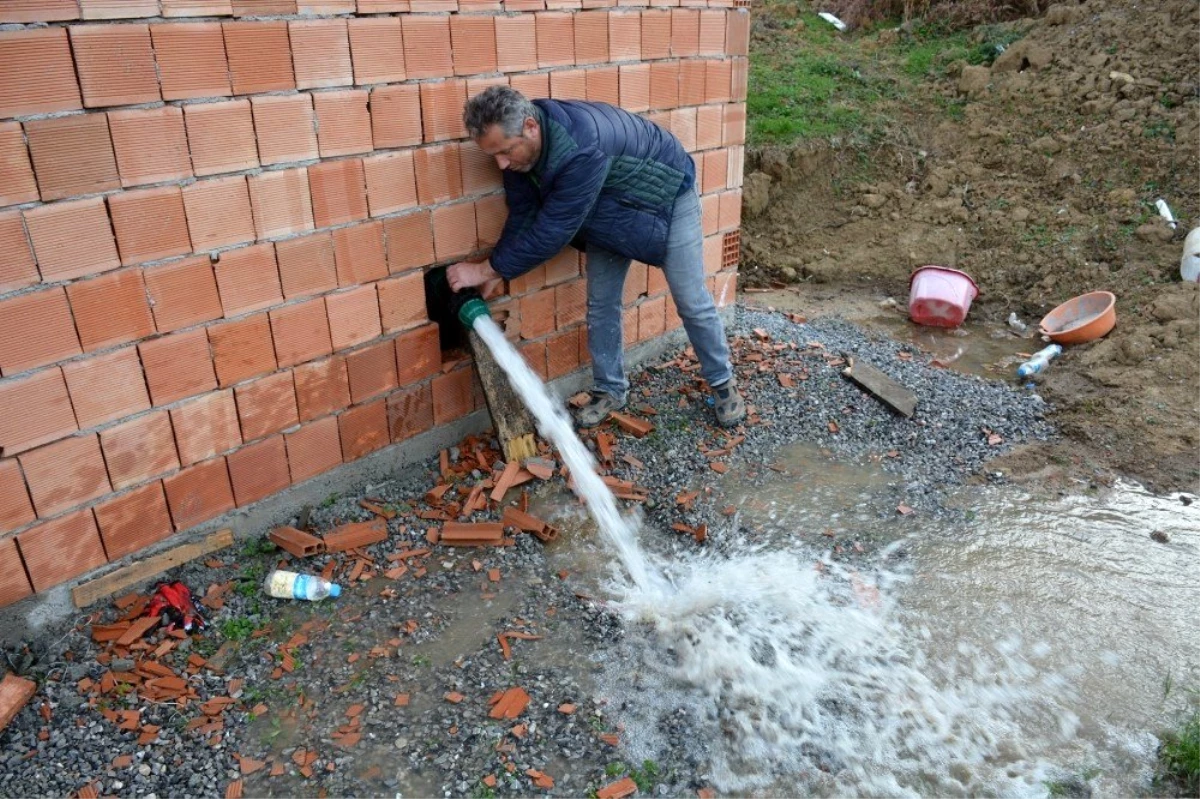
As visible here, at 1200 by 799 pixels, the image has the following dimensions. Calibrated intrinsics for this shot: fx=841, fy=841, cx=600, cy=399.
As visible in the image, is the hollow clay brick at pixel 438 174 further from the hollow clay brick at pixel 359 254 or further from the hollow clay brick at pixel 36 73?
the hollow clay brick at pixel 36 73

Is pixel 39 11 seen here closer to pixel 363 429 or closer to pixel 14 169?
pixel 14 169

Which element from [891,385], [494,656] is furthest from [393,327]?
[891,385]

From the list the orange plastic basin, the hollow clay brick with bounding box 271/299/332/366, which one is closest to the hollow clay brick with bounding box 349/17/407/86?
the hollow clay brick with bounding box 271/299/332/366

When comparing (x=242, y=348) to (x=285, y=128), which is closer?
(x=285, y=128)

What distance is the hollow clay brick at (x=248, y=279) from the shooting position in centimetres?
341

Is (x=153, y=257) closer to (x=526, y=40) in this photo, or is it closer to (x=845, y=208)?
(x=526, y=40)

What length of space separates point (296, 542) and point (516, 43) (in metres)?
2.60

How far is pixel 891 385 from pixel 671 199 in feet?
6.58

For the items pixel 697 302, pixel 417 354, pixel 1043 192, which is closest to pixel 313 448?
pixel 417 354

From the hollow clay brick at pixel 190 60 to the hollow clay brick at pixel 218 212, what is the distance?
328mm

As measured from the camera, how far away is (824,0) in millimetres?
12852

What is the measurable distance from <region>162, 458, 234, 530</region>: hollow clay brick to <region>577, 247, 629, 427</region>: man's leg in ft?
6.45

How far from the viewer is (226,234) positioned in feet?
11.0

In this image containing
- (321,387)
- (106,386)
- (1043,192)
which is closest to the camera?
(106,386)
